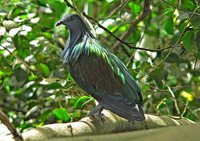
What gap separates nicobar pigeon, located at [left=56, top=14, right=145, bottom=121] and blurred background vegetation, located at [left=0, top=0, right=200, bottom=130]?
0.27 m

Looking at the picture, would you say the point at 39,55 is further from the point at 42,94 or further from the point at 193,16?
the point at 193,16

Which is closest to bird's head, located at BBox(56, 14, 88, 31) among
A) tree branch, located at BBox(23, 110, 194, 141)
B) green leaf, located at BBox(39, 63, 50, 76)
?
tree branch, located at BBox(23, 110, 194, 141)

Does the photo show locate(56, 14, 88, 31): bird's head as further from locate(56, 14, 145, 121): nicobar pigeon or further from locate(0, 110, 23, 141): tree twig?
locate(0, 110, 23, 141): tree twig

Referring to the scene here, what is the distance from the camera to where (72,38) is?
89cm

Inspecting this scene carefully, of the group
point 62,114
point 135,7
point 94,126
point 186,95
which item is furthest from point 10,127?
point 186,95

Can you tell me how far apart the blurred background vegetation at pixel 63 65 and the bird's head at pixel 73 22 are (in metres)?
0.26

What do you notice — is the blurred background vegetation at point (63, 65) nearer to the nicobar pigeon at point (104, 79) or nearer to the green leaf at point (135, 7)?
the green leaf at point (135, 7)

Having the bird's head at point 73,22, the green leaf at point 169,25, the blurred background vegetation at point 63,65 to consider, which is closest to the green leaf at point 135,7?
the blurred background vegetation at point 63,65

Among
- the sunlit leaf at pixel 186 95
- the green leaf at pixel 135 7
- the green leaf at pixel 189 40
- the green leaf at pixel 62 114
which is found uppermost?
the green leaf at pixel 135 7

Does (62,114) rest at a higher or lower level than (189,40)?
lower

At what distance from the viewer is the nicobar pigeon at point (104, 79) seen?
0.83 m

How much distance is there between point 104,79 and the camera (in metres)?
0.84

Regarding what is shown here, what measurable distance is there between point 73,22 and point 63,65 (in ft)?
1.75

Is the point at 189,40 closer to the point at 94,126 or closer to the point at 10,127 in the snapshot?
the point at 94,126
